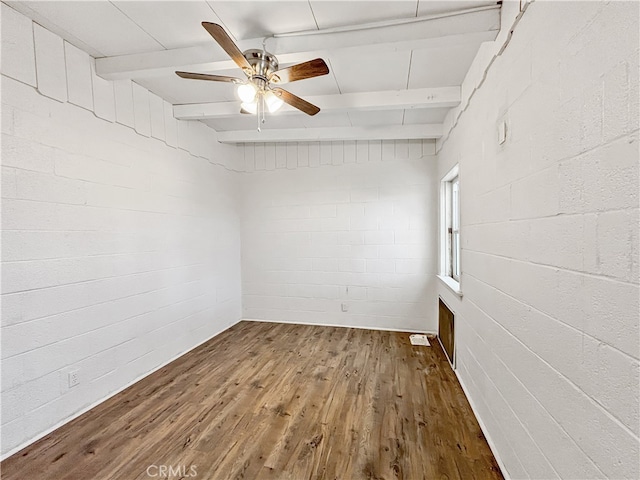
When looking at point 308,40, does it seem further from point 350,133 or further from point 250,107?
point 350,133

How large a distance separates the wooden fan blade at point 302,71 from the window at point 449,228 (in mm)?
2154

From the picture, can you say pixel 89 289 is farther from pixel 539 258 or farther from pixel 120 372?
pixel 539 258

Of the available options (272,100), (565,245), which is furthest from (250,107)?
(565,245)

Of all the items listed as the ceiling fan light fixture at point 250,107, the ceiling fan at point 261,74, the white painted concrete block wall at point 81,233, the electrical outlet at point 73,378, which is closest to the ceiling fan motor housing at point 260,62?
the ceiling fan at point 261,74

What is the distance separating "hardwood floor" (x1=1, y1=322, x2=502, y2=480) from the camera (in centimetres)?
174

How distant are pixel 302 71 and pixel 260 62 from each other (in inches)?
12.0

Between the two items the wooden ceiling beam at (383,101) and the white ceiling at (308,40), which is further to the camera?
the wooden ceiling beam at (383,101)

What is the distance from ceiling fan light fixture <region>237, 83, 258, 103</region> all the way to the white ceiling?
341 millimetres

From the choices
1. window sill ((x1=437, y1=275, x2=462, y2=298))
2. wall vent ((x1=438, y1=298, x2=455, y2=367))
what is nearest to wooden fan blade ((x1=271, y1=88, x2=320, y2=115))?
window sill ((x1=437, y1=275, x2=462, y2=298))

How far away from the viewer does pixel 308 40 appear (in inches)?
78.9

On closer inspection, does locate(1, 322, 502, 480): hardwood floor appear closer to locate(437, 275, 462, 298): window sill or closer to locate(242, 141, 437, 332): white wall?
locate(437, 275, 462, 298): window sill

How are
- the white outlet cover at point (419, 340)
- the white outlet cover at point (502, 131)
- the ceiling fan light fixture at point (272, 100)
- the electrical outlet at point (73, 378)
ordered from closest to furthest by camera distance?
the white outlet cover at point (502, 131) < the ceiling fan light fixture at point (272, 100) < the electrical outlet at point (73, 378) < the white outlet cover at point (419, 340)

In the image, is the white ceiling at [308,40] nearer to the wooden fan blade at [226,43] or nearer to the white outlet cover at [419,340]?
the wooden fan blade at [226,43]

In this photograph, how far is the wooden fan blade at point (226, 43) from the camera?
146 cm
